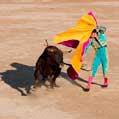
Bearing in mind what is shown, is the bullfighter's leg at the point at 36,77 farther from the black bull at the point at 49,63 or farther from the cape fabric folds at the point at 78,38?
the cape fabric folds at the point at 78,38

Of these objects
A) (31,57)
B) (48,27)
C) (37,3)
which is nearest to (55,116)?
(31,57)

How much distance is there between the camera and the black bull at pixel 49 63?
34.2ft

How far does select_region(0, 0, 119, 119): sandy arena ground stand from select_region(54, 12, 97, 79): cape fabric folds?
2.57 feet

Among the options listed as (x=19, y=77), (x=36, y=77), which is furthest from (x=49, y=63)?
(x=19, y=77)

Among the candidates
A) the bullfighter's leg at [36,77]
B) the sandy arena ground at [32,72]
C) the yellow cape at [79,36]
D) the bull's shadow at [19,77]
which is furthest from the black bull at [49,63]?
the bull's shadow at [19,77]

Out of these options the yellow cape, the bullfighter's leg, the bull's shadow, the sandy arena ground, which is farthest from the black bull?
the bull's shadow

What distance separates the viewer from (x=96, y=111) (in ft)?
33.2

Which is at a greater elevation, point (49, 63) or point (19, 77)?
point (49, 63)

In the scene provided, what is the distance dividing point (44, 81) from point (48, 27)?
7.51 m

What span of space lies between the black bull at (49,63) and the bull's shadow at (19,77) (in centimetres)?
68

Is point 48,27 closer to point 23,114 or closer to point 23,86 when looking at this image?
point 23,86

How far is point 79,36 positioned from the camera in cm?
1086

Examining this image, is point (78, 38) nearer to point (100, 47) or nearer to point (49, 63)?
point (100, 47)

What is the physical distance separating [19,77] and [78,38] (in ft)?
7.13
